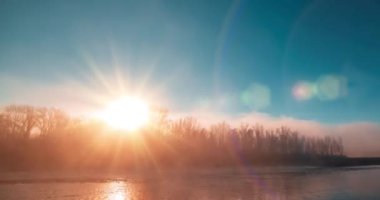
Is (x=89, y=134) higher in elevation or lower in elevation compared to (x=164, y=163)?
higher

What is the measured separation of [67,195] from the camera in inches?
1072

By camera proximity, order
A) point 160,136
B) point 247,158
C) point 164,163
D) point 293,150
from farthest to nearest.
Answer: point 293,150 → point 247,158 → point 160,136 → point 164,163

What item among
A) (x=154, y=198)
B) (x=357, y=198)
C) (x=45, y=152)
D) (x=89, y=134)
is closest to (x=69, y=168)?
(x=45, y=152)

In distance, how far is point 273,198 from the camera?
26453 millimetres

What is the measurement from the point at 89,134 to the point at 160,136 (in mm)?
17593

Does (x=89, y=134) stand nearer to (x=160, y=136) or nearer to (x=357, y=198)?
(x=160, y=136)

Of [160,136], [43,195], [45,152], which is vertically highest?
[160,136]

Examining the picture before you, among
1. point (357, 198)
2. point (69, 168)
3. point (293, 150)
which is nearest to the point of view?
point (357, 198)

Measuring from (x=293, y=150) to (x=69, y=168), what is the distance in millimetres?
86884

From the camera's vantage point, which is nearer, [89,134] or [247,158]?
[89,134]

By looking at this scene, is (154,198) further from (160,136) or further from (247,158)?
(247,158)

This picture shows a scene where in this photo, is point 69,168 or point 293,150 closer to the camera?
point 69,168

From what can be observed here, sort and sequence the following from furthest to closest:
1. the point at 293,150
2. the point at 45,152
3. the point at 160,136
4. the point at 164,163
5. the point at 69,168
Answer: the point at 293,150 < the point at 160,136 < the point at 164,163 < the point at 45,152 < the point at 69,168

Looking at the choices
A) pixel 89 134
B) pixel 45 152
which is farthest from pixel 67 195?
pixel 89 134
